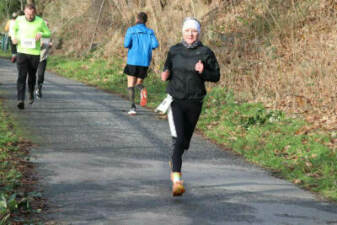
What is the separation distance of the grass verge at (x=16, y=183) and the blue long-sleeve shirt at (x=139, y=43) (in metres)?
3.46

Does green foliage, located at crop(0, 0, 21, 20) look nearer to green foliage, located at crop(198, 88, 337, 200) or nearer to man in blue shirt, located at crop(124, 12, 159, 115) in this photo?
man in blue shirt, located at crop(124, 12, 159, 115)

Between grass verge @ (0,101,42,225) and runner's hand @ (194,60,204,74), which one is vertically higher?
runner's hand @ (194,60,204,74)

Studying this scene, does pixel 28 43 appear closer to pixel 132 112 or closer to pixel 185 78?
pixel 132 112

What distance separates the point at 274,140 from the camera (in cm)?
966

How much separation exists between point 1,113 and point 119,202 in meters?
6.05

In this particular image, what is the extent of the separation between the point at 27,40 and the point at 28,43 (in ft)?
0.22

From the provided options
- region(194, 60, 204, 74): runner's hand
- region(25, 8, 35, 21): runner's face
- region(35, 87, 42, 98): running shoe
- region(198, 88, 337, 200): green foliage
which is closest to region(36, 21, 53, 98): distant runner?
region(35, 87, 42, 98): running shoe

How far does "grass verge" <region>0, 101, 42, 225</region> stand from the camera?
5.35m

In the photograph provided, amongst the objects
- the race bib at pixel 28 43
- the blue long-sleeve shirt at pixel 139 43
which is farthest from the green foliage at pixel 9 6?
the race bib at pixel 28 43

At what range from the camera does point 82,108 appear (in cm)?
1289

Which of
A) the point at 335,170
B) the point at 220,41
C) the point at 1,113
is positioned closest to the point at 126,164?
the point at 335,170

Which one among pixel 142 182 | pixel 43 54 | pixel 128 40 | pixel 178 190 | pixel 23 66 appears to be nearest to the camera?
pixel 178 190

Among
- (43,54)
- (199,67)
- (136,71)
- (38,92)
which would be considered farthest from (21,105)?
(199,67)

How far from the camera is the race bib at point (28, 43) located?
1155cm
